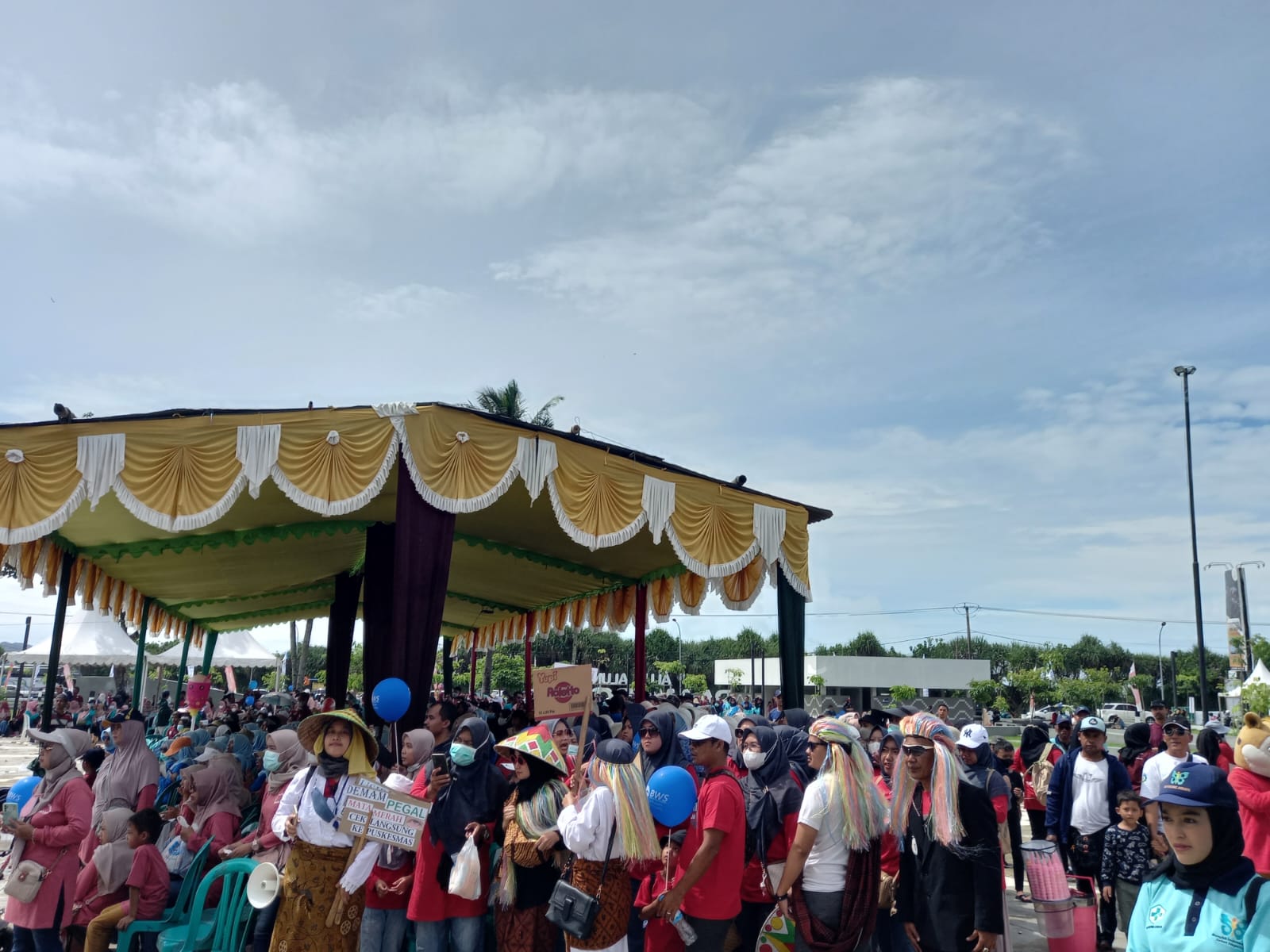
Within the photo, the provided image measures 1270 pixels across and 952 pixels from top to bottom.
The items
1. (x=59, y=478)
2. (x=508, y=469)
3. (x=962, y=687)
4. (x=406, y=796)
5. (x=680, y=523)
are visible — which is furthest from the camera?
(x=962, y=687)

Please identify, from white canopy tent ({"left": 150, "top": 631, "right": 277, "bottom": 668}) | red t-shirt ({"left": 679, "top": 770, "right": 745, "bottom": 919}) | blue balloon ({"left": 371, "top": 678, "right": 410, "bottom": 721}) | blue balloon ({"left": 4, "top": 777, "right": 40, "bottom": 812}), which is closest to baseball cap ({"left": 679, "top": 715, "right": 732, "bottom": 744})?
red t-shirt ({"left": 679, "top": 770, "right": 745, "bottom": 919})

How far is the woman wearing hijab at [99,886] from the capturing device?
5270mm

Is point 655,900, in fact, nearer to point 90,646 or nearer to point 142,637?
point 142,637

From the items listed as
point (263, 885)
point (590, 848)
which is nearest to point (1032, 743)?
point (590, 848)

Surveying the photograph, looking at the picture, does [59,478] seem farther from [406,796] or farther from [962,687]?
[962,687]

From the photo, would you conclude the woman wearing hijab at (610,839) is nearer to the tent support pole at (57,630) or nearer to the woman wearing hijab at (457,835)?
the woman wearing hijab at (457,835)

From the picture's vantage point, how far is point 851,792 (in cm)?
425

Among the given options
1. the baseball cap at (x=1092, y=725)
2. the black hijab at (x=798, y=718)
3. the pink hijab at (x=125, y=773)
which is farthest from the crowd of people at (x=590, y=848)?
the black hijab at (x=798, y=718)

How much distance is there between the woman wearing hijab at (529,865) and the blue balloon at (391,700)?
2.78m

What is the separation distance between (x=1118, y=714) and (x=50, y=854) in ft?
155

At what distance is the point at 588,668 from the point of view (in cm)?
574

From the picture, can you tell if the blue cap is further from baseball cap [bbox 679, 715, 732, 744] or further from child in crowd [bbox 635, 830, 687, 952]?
child in crowd [bbox 635, 830, 687, 952]

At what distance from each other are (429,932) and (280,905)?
80 cm

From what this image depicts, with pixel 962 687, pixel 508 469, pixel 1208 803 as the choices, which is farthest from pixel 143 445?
pixel 962 687
